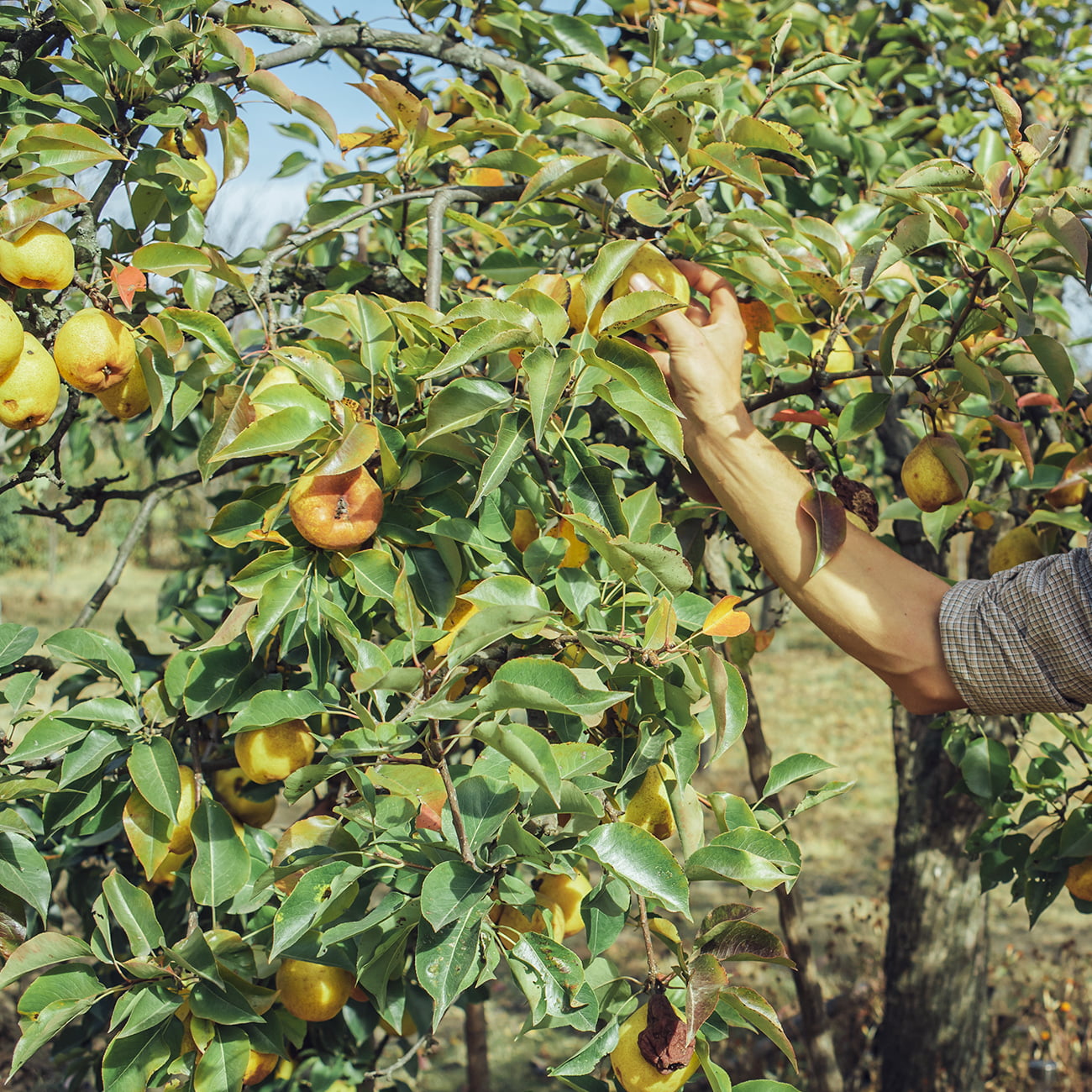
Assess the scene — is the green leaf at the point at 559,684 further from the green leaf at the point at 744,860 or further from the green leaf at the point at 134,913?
the green leaf at the point at 134,913

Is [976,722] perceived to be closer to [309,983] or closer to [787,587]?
[787,587]

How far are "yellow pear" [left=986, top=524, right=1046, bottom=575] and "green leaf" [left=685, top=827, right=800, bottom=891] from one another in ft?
3.02

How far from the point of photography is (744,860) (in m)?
0.97

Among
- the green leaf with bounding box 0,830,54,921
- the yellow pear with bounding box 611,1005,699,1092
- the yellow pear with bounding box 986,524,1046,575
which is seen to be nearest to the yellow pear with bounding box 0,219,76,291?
the green leaf with bounding box 0,830,54,921

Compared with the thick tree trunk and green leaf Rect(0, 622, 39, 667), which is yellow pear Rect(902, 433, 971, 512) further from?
the thick tree trunk

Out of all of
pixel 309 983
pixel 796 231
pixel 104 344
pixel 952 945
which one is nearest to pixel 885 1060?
pixel 952 945

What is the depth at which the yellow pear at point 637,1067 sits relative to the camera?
38.8 inches

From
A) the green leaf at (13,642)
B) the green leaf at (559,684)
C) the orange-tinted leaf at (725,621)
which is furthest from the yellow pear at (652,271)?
the green leaf at (13,642)

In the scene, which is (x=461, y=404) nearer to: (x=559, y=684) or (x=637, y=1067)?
(x=559, y=684)

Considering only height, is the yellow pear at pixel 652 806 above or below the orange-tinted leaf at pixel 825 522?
below

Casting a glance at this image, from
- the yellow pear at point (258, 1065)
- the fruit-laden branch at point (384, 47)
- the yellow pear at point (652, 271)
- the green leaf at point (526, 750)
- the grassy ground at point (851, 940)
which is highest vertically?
the fruit-laden branch at point (384, 47)

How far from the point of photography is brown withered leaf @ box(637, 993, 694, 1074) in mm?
942

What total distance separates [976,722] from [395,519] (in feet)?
4.10

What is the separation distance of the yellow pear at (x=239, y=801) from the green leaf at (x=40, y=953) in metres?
0.45
